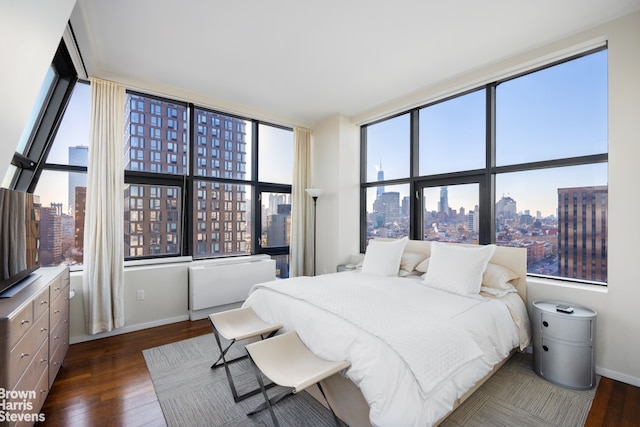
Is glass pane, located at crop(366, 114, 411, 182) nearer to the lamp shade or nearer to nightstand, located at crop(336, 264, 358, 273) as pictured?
the lamp shade

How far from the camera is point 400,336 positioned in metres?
1.69

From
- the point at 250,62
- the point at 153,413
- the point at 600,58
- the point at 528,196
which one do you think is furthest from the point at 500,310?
the point at 250,62

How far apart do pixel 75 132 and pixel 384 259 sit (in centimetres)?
372

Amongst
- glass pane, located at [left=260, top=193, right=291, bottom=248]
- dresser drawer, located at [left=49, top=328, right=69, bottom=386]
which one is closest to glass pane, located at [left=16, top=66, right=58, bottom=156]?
dresser drawer, located at [left=49, top=328, right=69, bottom=386]

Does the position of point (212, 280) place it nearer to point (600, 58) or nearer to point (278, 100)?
point (278, 100)

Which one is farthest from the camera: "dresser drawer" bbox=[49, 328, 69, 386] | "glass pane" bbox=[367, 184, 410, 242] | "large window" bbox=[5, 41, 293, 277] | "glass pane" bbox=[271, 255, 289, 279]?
"glass pane" bbox=[271, 255, 289, 279]

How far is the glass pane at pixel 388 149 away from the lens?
4172mm

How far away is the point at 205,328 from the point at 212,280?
0.57 meters

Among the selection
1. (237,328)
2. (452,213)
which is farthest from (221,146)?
(452,213)

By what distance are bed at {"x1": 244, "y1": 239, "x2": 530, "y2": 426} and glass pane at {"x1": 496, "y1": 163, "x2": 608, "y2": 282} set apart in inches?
13.3

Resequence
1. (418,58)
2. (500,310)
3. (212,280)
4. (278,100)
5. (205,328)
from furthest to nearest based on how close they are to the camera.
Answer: (278,100), (212,280), (205,328), (418,58), (500,310)

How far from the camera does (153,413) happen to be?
75.6 inches

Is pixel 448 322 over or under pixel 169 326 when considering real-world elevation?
over

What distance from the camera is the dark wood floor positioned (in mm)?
1853
